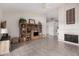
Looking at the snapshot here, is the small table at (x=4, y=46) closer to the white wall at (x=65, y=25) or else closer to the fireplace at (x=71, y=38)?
the white wall at (x=65, y=25)

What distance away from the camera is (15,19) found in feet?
11.9

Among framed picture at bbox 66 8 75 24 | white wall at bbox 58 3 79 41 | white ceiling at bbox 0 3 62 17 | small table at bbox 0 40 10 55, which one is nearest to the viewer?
white ceiling at bbox 0 3 62 17

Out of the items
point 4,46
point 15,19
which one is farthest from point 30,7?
point 4,46

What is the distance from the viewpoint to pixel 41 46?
13.6 ft

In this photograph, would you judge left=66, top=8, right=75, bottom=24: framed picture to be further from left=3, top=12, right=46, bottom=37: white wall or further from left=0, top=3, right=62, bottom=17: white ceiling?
left=3, top=12, right=46, bottom=37: white wall

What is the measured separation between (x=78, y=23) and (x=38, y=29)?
205 cm

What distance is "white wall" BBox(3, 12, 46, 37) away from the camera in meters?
3.34

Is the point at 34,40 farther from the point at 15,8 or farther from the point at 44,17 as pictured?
the point at 15,8

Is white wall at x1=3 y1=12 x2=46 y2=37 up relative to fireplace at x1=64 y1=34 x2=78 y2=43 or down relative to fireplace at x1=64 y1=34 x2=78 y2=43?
up

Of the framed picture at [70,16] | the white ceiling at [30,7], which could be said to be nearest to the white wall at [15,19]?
the white ceiling at [30,7]

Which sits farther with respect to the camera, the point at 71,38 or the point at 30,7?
the point at 71,38

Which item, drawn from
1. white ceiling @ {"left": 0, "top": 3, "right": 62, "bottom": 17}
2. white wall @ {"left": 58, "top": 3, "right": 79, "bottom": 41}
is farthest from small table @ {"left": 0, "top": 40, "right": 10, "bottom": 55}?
white wall @ {"left": 58, "top": 3, "right": 79, "bottom": 41}

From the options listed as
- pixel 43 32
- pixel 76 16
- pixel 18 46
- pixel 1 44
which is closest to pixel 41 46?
pixel 43 32

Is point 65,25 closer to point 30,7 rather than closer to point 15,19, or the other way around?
point 30,7
